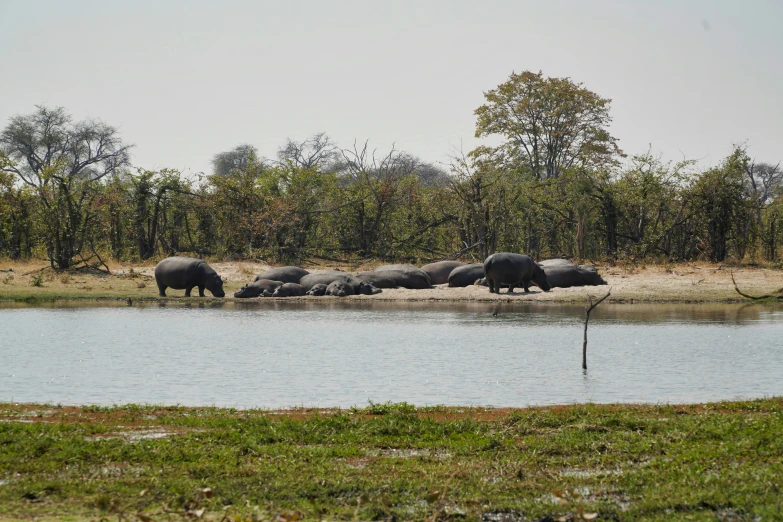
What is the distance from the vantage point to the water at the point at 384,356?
12039 millimetres

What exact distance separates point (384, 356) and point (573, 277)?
14512 mm

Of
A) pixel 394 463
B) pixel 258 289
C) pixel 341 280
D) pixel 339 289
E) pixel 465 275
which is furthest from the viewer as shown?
pixel 465 275

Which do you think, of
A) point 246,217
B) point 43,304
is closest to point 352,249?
point 246,217

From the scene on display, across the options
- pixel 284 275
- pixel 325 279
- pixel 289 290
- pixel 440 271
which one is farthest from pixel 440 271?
pixel 289 290

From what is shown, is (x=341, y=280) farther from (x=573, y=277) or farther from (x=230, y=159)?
(x=230, y=159)

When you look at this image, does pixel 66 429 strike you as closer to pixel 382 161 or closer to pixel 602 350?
pixel 602 350

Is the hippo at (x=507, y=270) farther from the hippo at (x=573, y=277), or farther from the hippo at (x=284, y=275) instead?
the hippo at (x=284, y=275)

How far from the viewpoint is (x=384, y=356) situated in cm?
1573

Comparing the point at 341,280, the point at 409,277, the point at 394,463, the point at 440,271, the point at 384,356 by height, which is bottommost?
the point at 394,463

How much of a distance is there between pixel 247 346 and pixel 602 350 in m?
6.64

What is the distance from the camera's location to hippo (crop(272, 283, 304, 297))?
1106 inches

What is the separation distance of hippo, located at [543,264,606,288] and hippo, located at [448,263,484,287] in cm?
222

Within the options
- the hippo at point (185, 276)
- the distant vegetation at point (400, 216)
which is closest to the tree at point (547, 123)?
the distant vegetation at point (400, 216)

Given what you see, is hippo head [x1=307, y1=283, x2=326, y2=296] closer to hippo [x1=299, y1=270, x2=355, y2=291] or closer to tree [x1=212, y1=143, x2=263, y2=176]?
hippo [x1=299, y1=270, x2=355, y2=291]
